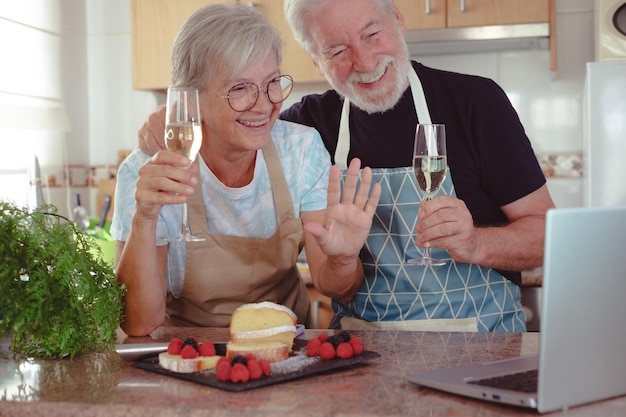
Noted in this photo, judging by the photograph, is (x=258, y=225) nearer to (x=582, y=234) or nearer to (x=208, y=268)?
(x=208, y=268)

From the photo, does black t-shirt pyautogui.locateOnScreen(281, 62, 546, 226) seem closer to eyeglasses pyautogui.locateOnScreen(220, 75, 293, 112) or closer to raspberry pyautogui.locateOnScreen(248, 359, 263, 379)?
eyeglasses pyautogui.locateOnScreen(220, 75, 293, 112)

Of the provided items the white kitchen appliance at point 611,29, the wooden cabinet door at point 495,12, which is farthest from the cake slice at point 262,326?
the wooden cabinet door at point 495,12

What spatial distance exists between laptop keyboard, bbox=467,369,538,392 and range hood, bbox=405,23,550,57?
98.5 inches

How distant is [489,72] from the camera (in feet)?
12.0

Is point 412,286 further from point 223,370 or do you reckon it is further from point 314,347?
point 223,370

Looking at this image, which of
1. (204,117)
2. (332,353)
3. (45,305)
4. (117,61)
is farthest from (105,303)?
(117,61)

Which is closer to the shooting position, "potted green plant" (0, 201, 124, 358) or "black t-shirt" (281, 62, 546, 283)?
"potted green plant" (0, 201, 124, 358)

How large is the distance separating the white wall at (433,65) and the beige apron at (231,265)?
79.9 inches

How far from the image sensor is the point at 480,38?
11.2 feet

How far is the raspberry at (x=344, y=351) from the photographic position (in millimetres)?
1218

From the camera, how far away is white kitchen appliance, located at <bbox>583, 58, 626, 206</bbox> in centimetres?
298

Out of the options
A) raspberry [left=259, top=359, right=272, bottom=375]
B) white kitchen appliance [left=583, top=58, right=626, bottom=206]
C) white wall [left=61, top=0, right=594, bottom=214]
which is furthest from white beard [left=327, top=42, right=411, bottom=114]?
white wall [left=61, top=0, right=594, bottom=214]

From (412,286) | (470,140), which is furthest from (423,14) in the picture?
(412,286)

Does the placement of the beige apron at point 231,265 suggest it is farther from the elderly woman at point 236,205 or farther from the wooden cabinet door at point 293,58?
the wooden cabinet door at point 293,58
